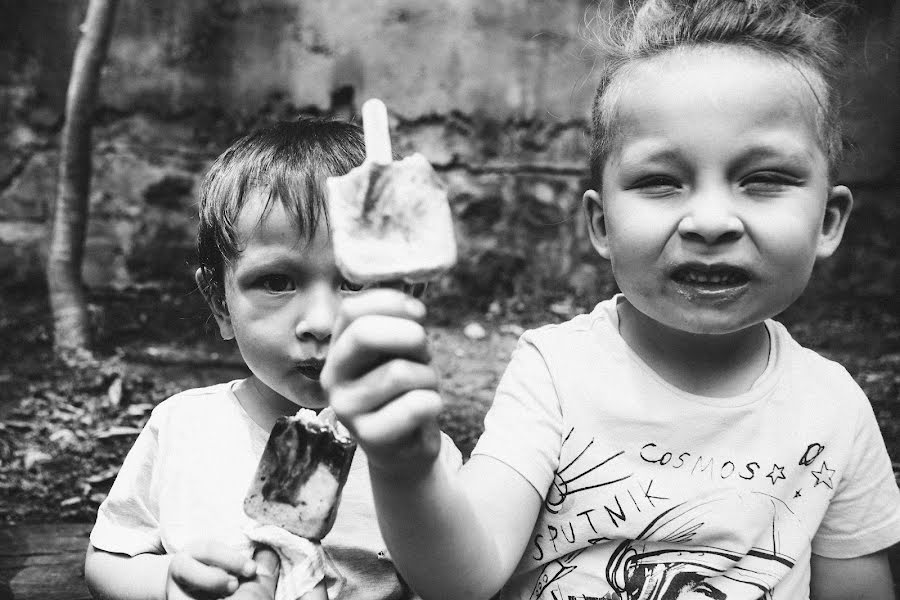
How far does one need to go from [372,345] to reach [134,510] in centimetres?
95

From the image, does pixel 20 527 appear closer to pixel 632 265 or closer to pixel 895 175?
pixel 632 265

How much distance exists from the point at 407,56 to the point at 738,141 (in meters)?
2.56

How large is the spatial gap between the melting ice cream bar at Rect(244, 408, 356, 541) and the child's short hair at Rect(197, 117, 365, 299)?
365 millimetres

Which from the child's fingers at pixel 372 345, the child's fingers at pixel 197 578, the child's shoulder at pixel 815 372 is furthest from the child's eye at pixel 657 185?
the child's fingers at pixel 197 578

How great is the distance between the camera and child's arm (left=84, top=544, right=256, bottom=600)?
1.36 meters

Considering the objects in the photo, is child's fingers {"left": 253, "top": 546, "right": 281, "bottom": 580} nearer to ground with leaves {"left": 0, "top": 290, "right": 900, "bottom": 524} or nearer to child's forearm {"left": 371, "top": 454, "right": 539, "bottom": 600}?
child's forearm {"left": 371, "top": 454, "right": 539, "bottom": 600}

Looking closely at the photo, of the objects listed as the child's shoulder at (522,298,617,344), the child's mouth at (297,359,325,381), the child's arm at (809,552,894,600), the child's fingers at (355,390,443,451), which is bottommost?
the child's arm at (809,552,894,600)

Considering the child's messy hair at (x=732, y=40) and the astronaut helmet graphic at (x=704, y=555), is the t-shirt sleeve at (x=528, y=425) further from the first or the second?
the child's messy hair at (x=732, y=40)

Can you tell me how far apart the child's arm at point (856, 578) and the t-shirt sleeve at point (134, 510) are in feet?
4.36

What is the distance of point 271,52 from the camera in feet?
12.2

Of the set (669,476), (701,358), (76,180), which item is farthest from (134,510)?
(76,180)

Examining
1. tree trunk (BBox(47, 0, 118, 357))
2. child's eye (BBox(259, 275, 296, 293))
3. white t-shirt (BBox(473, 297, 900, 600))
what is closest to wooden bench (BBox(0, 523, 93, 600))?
child's eye (BBox(259, 275, 296, 293))

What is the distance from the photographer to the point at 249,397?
1755 millimetres

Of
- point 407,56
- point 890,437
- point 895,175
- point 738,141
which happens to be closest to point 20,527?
point 738,141
